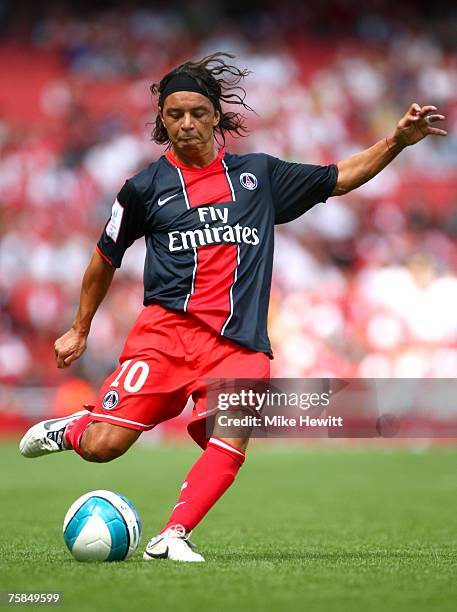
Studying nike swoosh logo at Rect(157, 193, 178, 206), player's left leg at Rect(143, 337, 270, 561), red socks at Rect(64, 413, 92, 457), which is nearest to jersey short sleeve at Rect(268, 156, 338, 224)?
nike swoosh logo at Rect(157, 193, 178, 206)

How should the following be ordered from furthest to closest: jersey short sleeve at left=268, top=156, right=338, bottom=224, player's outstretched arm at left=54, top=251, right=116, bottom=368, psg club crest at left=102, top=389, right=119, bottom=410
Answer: jersey short sleeve at left=268, top=156, right=338, bottom=224 < player's outstretched arm at left=54, top=251, right=116, bottom=368 < psg club crest at left=102, top=389, right=119, bottom=410

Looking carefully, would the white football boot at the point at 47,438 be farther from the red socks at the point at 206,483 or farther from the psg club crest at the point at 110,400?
the red socks at the point at 206,483

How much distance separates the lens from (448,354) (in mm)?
18578

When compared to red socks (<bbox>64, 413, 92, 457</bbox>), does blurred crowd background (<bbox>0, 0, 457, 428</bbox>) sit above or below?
above

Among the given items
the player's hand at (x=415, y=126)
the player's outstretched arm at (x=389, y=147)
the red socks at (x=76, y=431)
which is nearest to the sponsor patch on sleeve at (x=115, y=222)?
the red socks at (x=76, y=431)

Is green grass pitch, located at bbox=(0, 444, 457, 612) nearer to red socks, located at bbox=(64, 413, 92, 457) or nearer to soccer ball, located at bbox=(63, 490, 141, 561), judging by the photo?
soccer ball, located at bbox=(63, 490, 141, 561)

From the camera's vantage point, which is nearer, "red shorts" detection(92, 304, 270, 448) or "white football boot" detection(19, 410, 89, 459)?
"red shorts" detection(92, 304, 270, 448)

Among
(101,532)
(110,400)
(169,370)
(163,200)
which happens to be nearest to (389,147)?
(163,200)

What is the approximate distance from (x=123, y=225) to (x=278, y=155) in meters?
16.1

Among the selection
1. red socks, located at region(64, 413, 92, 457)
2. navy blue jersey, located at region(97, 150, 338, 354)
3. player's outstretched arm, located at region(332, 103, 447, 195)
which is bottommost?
red socks, located at region(64, 413, 92, 457)

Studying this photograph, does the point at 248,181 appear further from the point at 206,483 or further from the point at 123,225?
the point at 206,483

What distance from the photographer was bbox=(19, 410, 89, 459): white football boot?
6.39 meters

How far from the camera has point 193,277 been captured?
605 cm

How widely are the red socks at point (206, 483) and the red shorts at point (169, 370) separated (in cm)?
20
